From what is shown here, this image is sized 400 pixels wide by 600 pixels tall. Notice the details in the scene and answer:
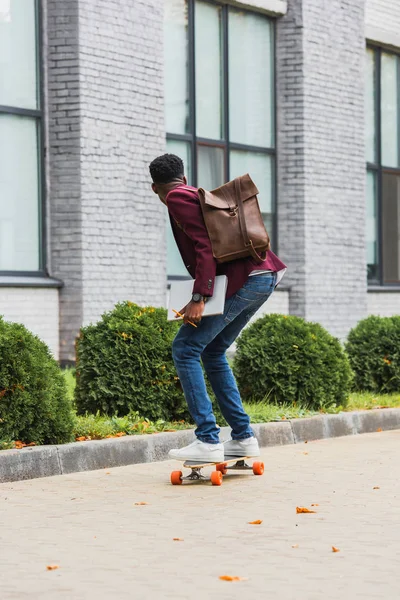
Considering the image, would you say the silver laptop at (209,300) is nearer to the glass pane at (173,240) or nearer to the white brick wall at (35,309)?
the white brick wall at (35,309)

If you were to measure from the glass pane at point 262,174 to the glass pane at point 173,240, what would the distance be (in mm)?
Answer: 1101

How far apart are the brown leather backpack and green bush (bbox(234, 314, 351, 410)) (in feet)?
11.8

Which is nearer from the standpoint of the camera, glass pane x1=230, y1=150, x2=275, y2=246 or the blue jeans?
the blue jeans

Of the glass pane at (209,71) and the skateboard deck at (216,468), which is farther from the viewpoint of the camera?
the glass pane at (209,71)

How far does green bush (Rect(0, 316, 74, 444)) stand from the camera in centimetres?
866

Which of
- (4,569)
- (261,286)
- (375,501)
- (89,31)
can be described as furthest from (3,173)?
(4,569)

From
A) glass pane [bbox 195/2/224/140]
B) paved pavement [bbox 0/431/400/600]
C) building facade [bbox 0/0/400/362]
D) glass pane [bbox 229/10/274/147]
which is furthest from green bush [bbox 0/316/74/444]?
glass pane [bbox 229/10/274/147]

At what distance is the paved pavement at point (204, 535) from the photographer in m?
5.18

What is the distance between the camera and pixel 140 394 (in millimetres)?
10156

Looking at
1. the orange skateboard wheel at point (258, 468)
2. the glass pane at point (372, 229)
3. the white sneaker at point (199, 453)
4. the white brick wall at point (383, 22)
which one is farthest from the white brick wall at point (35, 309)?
the white brick wall at point (383, 22)

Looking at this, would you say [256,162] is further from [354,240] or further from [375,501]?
[375,501]

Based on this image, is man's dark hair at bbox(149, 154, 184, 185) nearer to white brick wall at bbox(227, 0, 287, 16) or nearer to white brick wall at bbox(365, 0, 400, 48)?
white brick wall at bbox(227, 0, 287, 16)

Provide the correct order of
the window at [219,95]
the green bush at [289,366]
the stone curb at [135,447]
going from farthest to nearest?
the window at [219,95]
the green bush at [289,366]
the stone curb at [135,447]

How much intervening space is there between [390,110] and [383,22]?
4.57 ft
